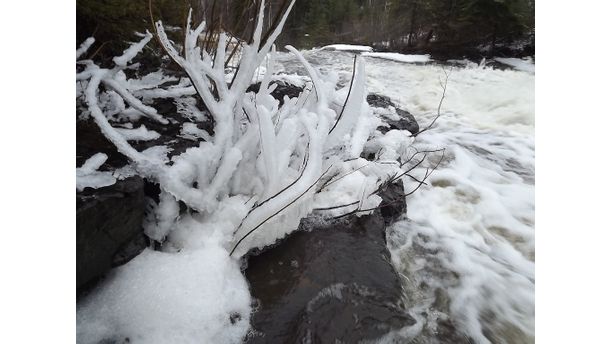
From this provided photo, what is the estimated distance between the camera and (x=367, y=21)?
497 inches

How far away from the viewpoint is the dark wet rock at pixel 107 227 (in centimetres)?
101

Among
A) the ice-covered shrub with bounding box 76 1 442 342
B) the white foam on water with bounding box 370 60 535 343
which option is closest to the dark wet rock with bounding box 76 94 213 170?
the ice-covered shrub with bounding box 76 1 442 342

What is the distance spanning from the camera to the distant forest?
66.7 inches

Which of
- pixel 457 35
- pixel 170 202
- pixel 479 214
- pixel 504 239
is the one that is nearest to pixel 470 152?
pixel 479 214

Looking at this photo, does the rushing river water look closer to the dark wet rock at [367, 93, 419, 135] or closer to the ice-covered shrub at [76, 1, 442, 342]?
the dark wet rock at [367, 93, 419, 135]

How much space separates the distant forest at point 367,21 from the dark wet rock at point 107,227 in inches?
30.4

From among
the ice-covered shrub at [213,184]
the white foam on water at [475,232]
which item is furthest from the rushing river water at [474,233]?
the ice-covered shrub at [213,184]

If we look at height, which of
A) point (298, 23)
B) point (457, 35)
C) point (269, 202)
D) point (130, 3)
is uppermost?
point (298, 23)

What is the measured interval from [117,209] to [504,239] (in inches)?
84.1

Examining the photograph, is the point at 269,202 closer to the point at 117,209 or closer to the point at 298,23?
the point at 117,209

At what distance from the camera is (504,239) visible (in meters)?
→ 2.13

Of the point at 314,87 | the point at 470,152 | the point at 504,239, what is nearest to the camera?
the point at 314,87

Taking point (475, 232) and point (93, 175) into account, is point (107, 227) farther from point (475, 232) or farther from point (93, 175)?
point (475, 232)

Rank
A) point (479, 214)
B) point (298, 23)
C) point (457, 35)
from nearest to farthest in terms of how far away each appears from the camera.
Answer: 1. point (479, 214)
2. point (457, 35)
3. point (298, 23)
